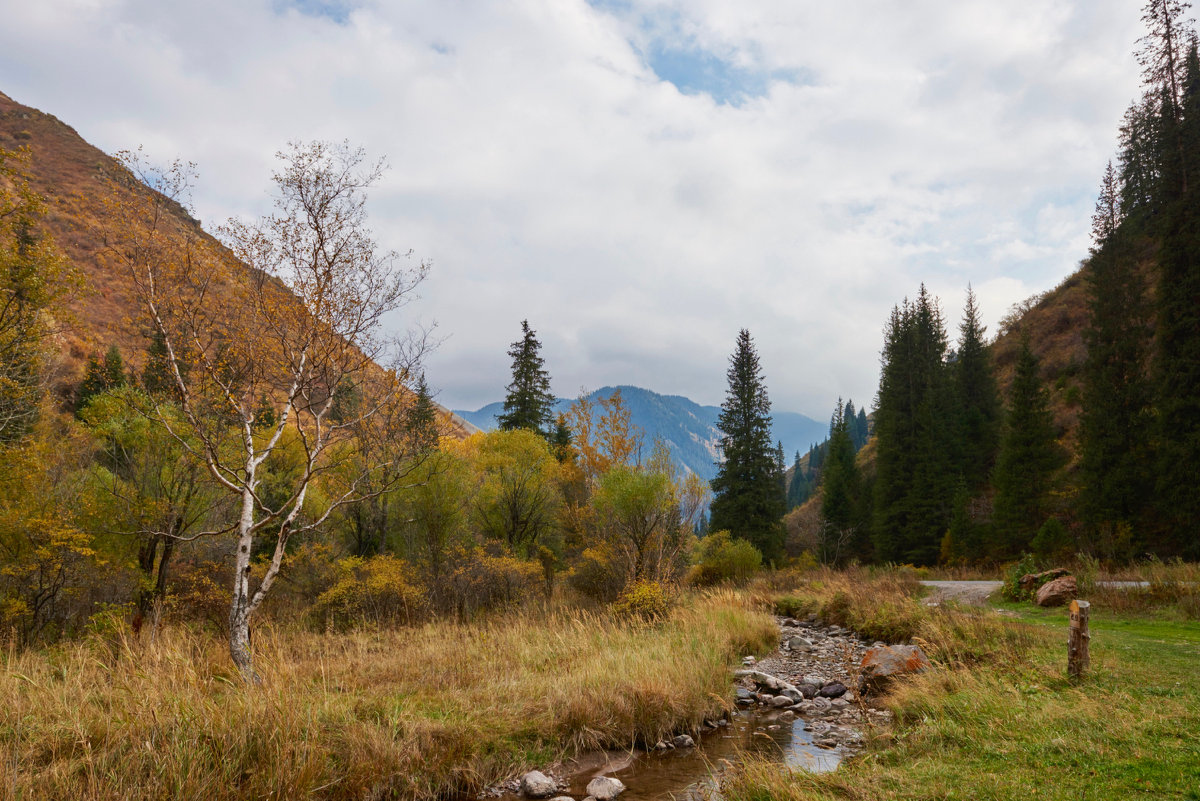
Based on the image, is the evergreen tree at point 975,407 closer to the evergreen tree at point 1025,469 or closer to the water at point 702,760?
the evergreen tree at point 1025,469

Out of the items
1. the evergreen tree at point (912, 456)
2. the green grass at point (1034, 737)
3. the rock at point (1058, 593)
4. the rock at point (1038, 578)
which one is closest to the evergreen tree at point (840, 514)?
the evergreen tree at point (912, 456)

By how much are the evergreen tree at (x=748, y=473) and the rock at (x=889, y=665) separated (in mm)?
25413

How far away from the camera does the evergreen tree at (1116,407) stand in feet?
82.2

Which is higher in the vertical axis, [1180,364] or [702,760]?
[1180,364]

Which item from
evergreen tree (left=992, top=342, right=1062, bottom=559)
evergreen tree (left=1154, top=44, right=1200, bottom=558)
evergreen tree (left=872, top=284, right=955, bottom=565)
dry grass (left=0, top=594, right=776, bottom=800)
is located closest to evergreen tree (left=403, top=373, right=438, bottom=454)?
dry grass (left=0, top=594, right=776, bottom=800)

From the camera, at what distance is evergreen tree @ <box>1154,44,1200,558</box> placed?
70.5 feet

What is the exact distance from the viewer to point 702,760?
749 cm

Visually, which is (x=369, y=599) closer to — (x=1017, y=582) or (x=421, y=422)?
(x=421, y=422)

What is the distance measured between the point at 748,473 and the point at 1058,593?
81.6ft

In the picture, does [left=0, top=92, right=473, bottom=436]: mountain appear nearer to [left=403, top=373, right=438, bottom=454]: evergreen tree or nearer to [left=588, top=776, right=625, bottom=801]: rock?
[left=403, top=373, right=438, bottom=454]: evergreen tree

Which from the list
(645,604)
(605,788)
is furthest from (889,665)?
(645,604)

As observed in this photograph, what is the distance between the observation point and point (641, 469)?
61.7 ft

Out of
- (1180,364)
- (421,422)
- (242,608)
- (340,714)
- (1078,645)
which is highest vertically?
(1180,364)

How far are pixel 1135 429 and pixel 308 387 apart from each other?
111 feet
